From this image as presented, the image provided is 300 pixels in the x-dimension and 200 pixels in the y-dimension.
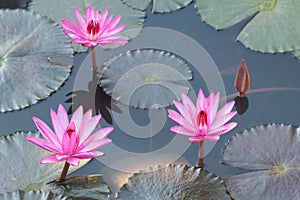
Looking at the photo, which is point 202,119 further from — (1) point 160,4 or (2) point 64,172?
(1) point 160,4

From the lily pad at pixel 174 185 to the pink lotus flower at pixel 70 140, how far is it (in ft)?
0.61

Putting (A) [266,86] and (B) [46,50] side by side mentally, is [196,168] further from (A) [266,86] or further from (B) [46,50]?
(B) [46,50]

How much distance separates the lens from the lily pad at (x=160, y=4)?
253 cm

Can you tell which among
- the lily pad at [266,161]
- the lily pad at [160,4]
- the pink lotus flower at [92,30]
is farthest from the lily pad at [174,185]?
the lily pad at [160,4]

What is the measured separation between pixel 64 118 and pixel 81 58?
64cm

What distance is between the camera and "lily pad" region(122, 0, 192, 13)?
2.53 m

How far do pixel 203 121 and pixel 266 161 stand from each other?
30cm

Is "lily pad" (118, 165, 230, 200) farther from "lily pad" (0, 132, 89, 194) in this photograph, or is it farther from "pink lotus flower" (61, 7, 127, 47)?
"pink lotus flower" (61, 7, 127, 47)

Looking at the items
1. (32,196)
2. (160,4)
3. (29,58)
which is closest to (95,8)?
(160,4)

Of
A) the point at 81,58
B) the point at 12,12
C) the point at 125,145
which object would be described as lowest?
the point at 125,145

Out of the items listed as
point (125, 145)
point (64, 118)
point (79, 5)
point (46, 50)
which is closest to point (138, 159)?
point (125, 145)

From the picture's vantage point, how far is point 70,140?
1.67 m

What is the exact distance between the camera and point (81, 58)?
2348mm

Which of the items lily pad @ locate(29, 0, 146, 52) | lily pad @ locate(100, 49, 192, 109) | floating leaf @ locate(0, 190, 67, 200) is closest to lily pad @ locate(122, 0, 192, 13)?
lily pad @ locate(29, 0, 146, 52)
